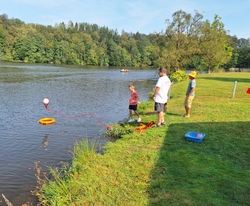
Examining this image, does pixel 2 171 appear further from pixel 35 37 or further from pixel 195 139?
pixel 35 37

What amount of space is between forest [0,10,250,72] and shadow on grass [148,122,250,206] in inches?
1212

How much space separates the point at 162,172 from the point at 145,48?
120259mm

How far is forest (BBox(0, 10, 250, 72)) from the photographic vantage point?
3847cm

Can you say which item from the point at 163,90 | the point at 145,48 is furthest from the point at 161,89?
the point at 145,48

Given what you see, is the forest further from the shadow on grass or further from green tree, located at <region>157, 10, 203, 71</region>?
the shadow on grass

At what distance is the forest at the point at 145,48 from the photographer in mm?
38469

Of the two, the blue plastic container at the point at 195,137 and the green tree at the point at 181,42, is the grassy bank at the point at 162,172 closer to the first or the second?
the blue plastic container at the point at 195,137

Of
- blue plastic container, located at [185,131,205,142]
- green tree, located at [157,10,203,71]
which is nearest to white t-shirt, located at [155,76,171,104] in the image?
blue plastic container, located at [185,131,205,142]

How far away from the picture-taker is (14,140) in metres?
9.61

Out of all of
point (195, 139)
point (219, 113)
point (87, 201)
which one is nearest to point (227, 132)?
point (195, 139)

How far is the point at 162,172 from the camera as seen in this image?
5.58 metres

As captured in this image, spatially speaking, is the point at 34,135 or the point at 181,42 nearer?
the point at 34,135

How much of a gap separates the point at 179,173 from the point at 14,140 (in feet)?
22.6

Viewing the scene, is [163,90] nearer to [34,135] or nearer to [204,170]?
[204,170]
